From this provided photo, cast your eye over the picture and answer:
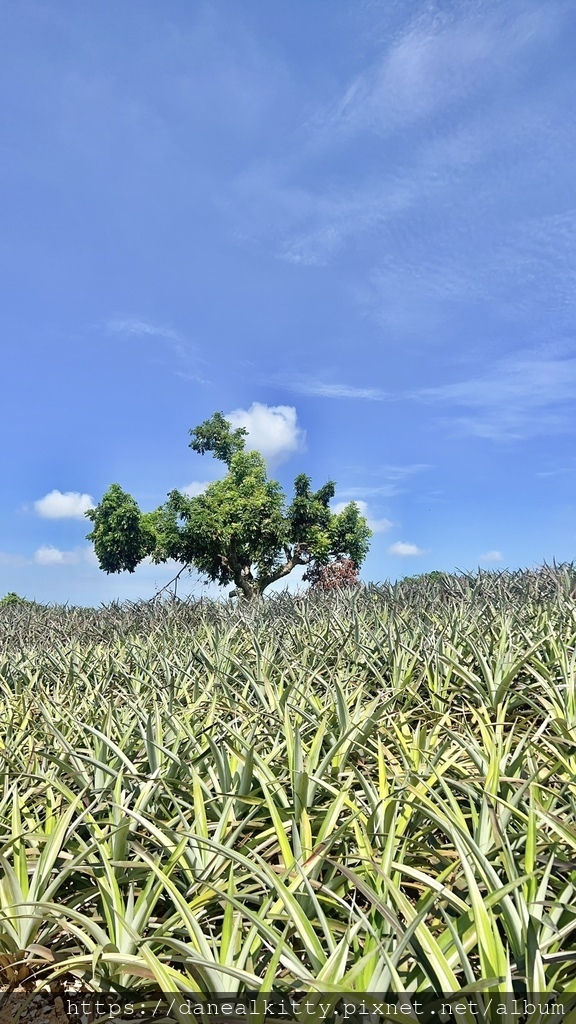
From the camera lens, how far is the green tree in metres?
29.0

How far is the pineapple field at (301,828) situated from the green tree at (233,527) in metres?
24.0

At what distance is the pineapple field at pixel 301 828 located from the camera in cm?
171

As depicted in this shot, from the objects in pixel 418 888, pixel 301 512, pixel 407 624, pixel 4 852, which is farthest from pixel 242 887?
pixel 301 512

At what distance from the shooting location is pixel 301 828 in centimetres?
232

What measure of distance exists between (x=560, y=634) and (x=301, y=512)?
85.3 feet

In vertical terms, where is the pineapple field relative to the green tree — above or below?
below

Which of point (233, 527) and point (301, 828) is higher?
point (233, 527)

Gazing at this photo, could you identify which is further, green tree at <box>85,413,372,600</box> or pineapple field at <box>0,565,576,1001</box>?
green tree at <box>85,413,372,600</box>

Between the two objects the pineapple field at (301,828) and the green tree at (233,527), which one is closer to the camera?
the pineapple field at (301,828)

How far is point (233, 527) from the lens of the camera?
93.5ft

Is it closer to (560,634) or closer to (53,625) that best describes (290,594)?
(53,625)

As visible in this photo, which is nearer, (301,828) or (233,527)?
(301,828)

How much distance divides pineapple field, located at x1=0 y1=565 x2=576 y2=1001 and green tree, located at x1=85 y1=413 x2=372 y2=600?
78.7 feet

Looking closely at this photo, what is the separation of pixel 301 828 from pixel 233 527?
1035 inches
